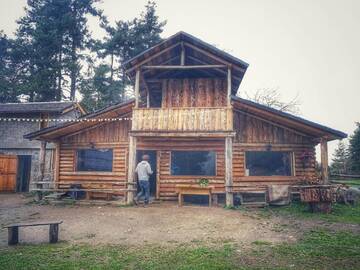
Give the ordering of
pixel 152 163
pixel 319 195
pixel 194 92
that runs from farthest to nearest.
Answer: pixel 152 163, pixel 194 92, pixel 319 195

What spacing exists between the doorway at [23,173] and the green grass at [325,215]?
18.8 meters

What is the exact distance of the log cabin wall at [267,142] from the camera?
595 inches

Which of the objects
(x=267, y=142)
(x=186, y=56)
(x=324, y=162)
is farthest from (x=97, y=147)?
(x=324, y=162)

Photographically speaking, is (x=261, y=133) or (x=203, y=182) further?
(x=261, y=133)

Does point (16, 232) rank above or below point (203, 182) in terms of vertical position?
below

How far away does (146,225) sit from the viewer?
30.9 feet

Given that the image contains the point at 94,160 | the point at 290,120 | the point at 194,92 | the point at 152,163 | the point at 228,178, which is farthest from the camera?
the point at 152,163

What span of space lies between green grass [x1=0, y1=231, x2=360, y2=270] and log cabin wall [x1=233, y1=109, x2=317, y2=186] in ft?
26.0

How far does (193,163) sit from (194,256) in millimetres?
9436

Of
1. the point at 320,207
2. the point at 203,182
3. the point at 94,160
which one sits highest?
the point at 94,160

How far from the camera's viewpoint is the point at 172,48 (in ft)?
47.1

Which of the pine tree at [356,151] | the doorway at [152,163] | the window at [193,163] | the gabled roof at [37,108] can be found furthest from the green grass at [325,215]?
the pine tree at [356,151]

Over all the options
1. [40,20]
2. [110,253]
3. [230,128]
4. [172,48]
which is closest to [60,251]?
[110,253]

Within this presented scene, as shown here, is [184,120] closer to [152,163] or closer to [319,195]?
[152,163]
